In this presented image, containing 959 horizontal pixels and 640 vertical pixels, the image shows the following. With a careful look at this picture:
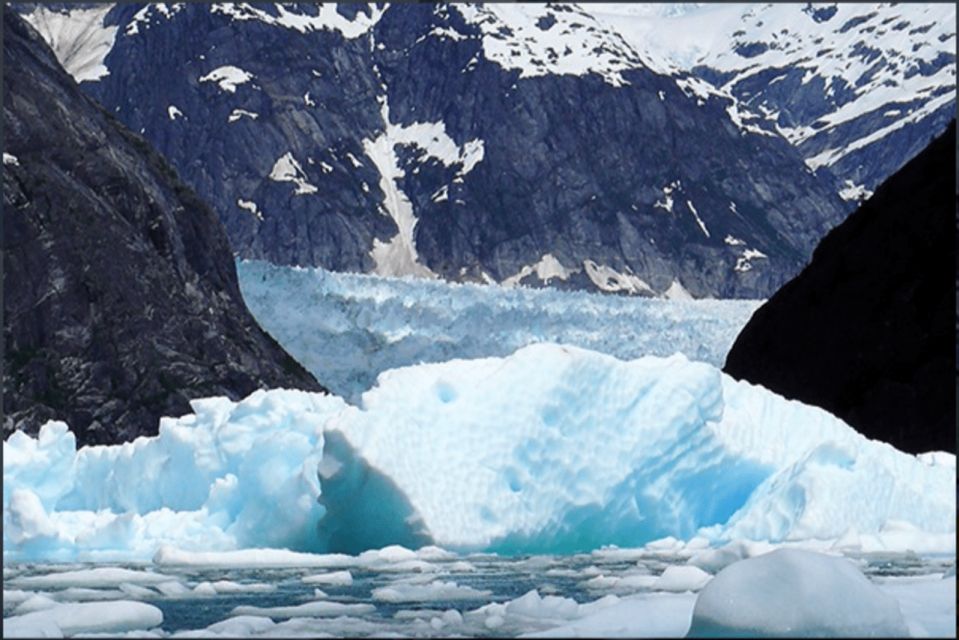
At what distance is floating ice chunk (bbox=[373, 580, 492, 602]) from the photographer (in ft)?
47.9

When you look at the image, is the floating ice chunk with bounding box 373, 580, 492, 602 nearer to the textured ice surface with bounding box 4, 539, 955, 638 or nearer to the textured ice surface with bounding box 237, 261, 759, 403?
the textured ice surface with bounding box 4, 539, 955, 638

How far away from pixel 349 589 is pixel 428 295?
5982 cm

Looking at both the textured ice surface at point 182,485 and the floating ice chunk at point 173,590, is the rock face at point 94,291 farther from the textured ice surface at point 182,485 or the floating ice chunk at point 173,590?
the floating ice chunk at point 173,590

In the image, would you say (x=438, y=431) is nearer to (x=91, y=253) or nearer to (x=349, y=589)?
(x=349, y=589)

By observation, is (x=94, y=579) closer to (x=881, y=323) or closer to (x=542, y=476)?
(x=542, y=476)

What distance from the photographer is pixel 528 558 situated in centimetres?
2075

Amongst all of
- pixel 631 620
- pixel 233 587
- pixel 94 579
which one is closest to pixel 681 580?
pixel 631 620

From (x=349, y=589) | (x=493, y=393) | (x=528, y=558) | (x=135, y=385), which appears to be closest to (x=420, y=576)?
(x=349, y=589)

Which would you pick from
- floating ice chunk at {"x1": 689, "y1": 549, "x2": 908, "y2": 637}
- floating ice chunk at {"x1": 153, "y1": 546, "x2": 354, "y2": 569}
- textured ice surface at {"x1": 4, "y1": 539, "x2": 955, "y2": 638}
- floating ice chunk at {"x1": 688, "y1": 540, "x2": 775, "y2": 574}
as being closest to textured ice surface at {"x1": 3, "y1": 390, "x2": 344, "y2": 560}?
floating ice chunk at {"x1": 153, "y1": 546, "x2": 354, "y2": 569}

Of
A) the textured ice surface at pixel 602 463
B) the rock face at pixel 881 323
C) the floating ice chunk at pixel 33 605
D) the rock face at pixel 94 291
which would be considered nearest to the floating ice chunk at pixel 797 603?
the floating ice chunk at pixel 33 605

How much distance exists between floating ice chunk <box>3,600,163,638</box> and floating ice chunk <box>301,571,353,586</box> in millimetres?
4359

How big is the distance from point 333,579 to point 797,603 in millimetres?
7985

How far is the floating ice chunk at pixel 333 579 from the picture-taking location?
16.8m

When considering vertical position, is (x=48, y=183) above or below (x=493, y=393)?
above
